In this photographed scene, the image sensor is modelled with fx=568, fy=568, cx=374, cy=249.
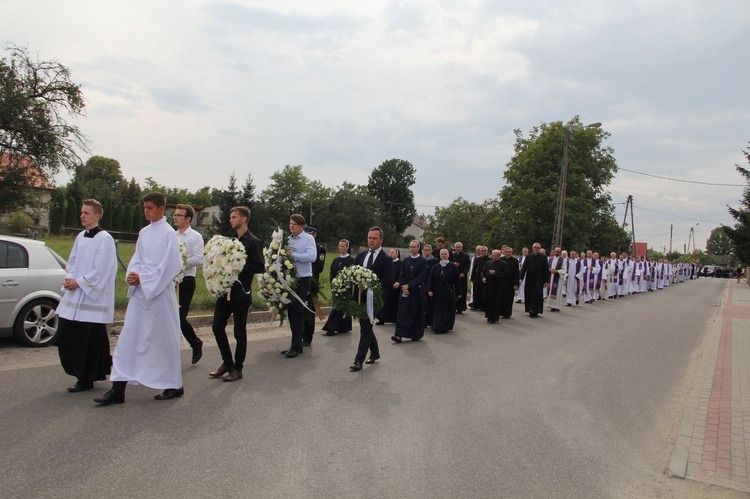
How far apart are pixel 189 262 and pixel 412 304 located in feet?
15.3

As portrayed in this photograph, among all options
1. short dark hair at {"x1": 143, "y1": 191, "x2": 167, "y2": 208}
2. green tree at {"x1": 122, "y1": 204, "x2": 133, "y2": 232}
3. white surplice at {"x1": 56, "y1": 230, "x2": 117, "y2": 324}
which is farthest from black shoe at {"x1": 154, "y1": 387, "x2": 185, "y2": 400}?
green tree at {"x1": 122, "y1": 204, "x2": 133, "y2": 232}

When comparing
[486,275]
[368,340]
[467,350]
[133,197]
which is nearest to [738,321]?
[486,275]

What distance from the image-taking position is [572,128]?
49.7 meters

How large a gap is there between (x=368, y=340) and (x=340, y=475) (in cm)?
380

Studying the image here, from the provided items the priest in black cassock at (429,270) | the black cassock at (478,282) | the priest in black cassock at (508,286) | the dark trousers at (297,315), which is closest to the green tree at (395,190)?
the black cassock at (478,282)

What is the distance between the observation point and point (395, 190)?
99.1m

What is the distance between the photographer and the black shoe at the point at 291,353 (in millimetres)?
8461

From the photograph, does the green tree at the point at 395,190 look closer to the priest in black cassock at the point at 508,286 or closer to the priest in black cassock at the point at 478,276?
the priest in black cassock at the point at 478,276

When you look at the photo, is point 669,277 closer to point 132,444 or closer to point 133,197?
point 132,444

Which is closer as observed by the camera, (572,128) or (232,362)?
(232,362)

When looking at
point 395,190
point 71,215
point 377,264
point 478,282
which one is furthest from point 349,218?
point 377,264

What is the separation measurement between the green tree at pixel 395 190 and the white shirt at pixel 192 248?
3545 inches

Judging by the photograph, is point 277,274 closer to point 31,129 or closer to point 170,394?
point 170,394

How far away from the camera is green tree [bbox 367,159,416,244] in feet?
323
